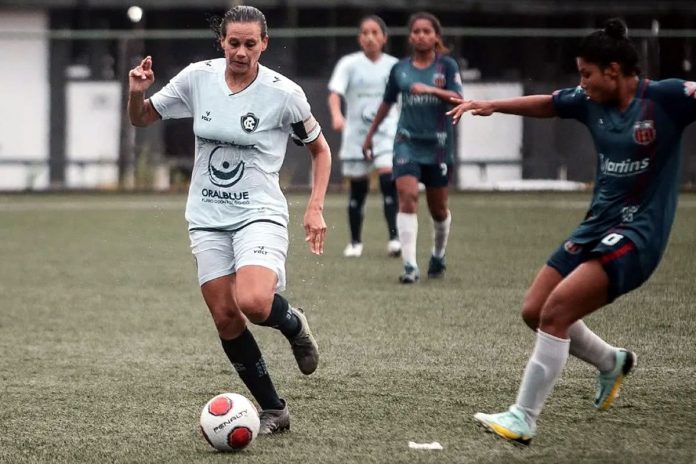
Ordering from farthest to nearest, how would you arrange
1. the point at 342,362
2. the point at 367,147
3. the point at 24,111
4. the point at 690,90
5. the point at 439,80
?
the point at 24,111
the point at 367,147
the point at 439,80
the point at 342,362
the point at 690,90

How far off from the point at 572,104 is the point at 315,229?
123 cm

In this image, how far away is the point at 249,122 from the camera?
5.64 meters

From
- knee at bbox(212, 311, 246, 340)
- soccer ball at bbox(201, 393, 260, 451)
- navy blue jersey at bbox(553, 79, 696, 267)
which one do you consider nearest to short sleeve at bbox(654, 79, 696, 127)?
navy blue jersey at bbox(553, 79, 696, 267)

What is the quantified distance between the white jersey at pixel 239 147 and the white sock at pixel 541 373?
1.29 meters

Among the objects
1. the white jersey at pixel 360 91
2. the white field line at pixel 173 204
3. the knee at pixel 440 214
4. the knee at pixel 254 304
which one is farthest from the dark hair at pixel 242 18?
the white field line at pixel 173 204

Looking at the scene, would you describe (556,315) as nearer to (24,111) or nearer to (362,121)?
(362,121)

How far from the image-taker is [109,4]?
78.7 feet

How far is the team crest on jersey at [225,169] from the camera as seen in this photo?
18.6 ft

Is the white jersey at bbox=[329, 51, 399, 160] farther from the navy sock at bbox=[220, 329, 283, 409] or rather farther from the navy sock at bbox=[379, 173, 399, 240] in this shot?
the navy sock at bbox=[220, 329, 283, 409]

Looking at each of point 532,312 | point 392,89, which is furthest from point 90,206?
point 532,312

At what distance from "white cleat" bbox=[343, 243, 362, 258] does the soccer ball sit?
7.59 meters

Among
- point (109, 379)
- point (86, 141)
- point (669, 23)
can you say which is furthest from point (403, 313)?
point (669, 23)

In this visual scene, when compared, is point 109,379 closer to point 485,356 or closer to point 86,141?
point 485,356

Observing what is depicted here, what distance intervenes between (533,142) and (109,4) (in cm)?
836
